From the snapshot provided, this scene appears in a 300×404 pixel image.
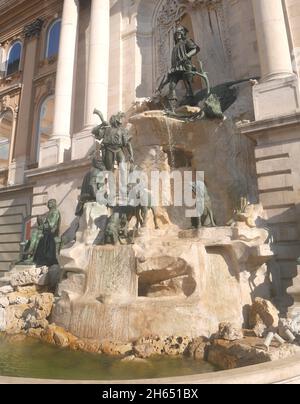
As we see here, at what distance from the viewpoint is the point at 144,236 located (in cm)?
727

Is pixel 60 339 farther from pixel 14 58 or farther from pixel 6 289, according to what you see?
pixel 14 58

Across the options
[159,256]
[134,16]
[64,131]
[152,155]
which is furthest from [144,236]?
[134,16]

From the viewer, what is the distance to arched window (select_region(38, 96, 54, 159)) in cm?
1755

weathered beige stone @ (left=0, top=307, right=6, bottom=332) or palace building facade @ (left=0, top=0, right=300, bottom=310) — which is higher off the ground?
palace building facade @ (left=0, top=0, right=300, bottom=310)

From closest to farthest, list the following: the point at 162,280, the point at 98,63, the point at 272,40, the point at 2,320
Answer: the point at 162,280 < the point at 2,320 < the point at 272,40 < the point at 98,63

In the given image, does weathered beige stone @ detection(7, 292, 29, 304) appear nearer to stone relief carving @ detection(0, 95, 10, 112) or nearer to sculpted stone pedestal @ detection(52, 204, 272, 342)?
sculpted stone pedestal @ detection(52, 204, 272, 342)

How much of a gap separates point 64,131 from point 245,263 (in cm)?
944

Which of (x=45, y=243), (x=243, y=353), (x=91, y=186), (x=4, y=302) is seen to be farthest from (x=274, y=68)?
(x=4, y=302)

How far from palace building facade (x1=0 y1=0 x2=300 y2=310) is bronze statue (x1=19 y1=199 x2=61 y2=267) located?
1338 mm

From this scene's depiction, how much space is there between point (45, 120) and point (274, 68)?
12.3 meters

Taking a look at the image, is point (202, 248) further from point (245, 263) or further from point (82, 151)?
point (82, 151)

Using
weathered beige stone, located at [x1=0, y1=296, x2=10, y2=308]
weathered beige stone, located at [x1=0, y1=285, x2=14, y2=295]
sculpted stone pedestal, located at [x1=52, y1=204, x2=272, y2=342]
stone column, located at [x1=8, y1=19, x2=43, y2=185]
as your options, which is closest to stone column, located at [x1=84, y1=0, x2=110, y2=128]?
stone column, located at [x1=8, y1=19, x2=43, y2=185]

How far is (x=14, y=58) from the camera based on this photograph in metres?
20.1

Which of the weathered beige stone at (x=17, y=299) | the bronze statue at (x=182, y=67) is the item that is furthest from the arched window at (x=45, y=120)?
the weathered beige stone at (x=17, y=299)
